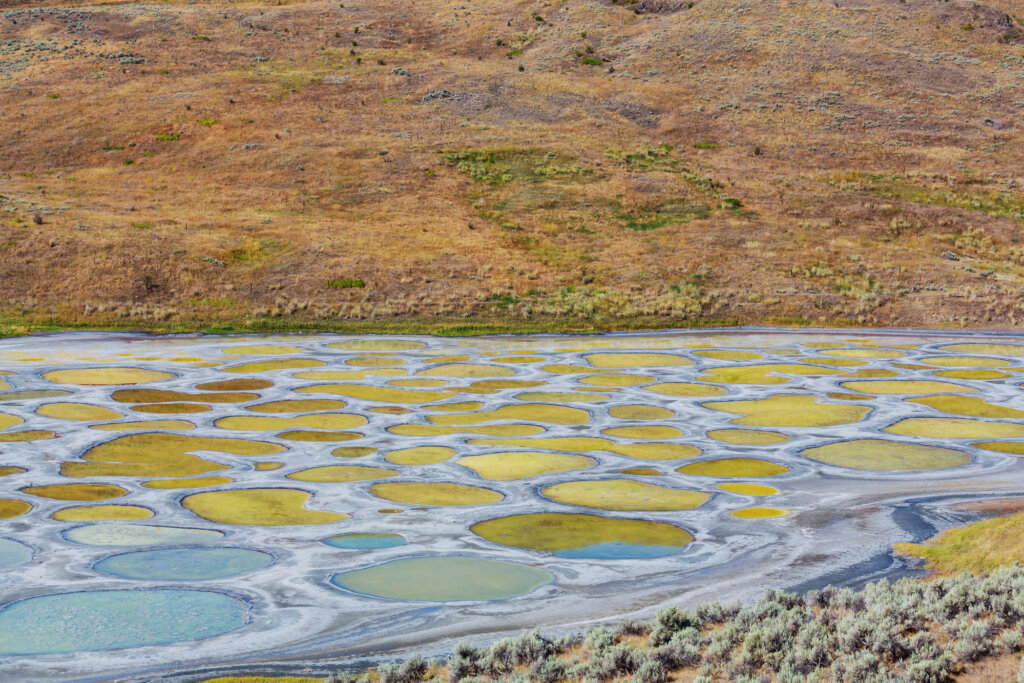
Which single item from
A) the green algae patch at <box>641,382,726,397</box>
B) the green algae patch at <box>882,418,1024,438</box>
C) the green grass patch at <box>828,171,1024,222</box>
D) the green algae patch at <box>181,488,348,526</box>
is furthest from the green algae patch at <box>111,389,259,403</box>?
the green grass patch at <box>828,171,1024,222</box>

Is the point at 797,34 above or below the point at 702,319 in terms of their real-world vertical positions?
above

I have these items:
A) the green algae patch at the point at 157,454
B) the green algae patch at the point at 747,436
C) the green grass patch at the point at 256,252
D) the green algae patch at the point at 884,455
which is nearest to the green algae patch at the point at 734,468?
the green algae patch at the point at 884,455

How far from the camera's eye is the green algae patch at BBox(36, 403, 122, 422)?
26484 mm

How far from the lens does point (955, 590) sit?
11297mm

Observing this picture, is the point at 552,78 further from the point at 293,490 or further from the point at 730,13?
the point at 293,490

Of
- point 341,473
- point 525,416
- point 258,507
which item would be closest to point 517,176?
point 525,416

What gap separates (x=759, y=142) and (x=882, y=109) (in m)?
14.3

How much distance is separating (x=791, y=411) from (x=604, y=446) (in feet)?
22.2

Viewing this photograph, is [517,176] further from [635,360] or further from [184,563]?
[184,563]

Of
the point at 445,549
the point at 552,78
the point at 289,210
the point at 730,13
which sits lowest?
Result: the point at 445,549

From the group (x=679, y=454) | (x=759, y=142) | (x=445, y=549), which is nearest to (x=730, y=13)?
(x=759, y=142)

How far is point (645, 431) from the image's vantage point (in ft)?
83.9

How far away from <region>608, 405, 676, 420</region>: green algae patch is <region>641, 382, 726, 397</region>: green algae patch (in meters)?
2.28

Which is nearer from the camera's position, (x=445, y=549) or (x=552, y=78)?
(x=445, y=549)
